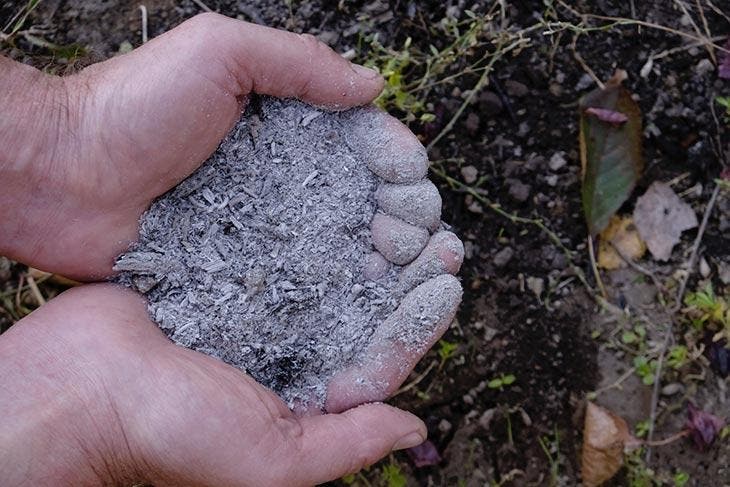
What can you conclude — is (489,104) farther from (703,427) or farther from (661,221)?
(703,427)

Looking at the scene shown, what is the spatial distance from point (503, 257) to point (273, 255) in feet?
2.17

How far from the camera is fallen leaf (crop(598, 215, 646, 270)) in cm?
205

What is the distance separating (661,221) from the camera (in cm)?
205

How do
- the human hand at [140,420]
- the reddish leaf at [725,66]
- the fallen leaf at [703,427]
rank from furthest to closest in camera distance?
the reddish leaf at [725,66]
the fallen leaf at [703,427]
the human hand at [140,420]

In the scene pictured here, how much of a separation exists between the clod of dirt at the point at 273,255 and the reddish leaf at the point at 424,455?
0.45 m

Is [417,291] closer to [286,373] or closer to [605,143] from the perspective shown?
[286,373]

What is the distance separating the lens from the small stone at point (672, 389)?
6.56 ft

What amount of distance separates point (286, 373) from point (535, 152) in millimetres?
884

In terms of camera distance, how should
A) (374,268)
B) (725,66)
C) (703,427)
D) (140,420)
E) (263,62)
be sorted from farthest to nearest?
1. (725,66)
2. (703,427)
3. (374,268)
4. (263,62)
5. (140,420)

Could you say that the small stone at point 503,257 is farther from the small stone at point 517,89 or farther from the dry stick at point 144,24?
the dry stick at point 144,24

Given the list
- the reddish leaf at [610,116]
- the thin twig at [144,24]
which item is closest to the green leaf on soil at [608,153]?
the reddish leaf at [610,116]

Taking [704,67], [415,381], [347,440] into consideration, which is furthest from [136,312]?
[704,67]

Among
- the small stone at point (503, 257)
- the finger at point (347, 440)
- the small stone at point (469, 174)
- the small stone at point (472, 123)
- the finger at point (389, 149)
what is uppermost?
the finger at point (389, 149)

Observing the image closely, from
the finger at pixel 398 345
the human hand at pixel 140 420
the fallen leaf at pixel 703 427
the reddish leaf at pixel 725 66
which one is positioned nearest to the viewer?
the human hand at pixel 140 420
